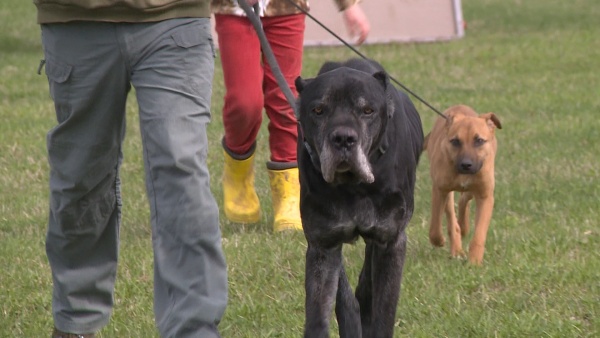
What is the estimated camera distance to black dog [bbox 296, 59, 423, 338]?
13.8 ft

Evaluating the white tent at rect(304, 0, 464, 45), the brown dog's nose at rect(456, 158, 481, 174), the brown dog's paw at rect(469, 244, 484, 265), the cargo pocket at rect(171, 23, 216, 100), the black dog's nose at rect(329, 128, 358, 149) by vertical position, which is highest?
the cargo pocket at rect(171, 23, 216, 100)

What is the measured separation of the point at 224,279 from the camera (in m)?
4.21

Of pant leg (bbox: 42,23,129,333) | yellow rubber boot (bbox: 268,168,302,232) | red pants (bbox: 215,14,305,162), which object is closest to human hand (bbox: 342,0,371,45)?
pant leg (bbox: 42,23,129,333)

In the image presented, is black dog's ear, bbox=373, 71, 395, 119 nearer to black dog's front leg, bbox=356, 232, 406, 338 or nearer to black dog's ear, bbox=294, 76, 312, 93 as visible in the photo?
Result: black dog's ear, bbox=294, 76, 312, 93

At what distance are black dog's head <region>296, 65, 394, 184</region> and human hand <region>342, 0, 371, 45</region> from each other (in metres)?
0.51

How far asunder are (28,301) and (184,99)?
2.00m

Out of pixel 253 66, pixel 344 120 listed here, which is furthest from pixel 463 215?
pixel 344 120

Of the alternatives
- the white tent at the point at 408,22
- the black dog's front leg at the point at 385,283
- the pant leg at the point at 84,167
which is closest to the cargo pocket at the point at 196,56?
the pant leg at the point at 84,167

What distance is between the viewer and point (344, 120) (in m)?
4.19

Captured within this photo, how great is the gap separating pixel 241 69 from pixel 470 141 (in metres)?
1.30

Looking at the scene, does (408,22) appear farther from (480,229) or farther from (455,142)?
(480,229)

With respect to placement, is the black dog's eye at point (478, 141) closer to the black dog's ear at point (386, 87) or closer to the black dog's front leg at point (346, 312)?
the black dog's front leg at point (346, 312)

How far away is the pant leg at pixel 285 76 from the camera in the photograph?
6.68 meters

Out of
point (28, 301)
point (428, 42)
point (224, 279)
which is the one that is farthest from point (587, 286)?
point (428, 42)
